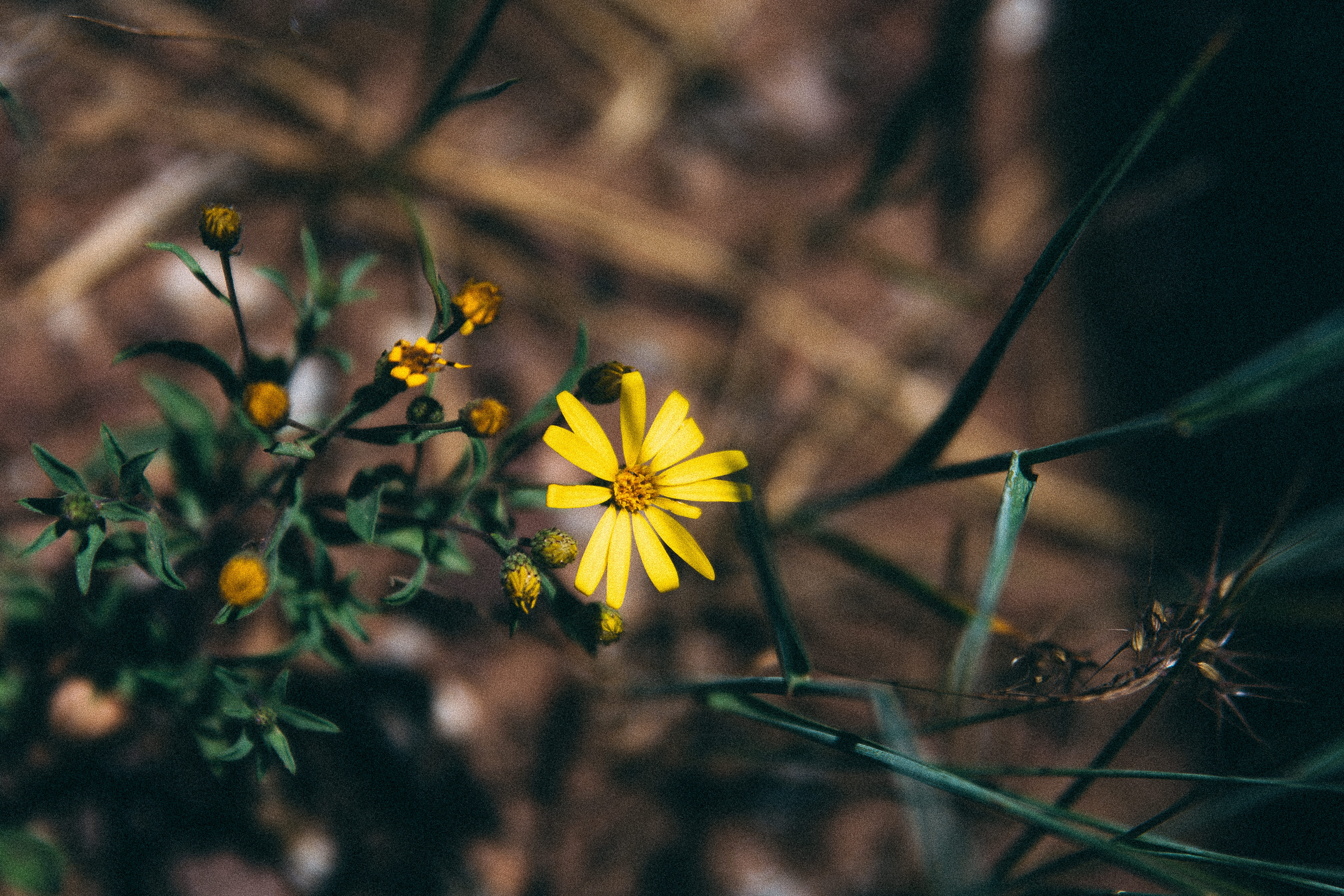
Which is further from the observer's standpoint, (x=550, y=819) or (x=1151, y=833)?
(x=550, y=819)

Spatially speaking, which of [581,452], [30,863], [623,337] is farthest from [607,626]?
[623,337]

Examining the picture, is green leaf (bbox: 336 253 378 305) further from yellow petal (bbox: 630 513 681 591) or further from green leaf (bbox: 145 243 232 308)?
yellow petal (bbox: 630 513 681 591)

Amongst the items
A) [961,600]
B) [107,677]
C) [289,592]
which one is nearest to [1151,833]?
[961,600]

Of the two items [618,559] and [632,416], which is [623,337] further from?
[618,559]

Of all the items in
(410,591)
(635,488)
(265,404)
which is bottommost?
(410,591)

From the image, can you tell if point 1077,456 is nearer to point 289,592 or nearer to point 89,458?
point 289,592

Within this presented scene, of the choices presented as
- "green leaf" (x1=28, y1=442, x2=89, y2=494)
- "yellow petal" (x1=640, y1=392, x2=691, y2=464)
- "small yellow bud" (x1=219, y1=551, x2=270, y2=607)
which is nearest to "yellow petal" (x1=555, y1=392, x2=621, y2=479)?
"yellow petal" (x1=640, y1=392, x2=691, y2=464)
